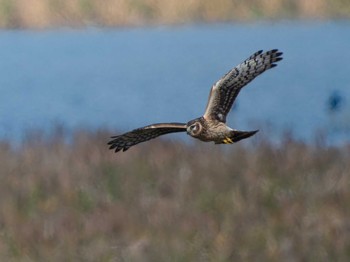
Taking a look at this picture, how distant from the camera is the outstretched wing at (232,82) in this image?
208 inches

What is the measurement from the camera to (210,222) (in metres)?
9.29

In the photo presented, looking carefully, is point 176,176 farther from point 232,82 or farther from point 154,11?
point 154,11

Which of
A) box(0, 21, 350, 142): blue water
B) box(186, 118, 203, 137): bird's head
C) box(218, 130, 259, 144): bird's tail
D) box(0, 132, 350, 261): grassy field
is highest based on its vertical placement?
box(0, 21, 350, 142): blue water

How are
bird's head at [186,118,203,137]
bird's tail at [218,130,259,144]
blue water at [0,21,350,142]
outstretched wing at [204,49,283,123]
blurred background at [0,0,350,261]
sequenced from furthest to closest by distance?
blue water at [0,21,350,142]
blurred background at [0,0,350,261]
outstretched wing at [204,49,283,123]
bird's head at [186,118,203,137]
bird's tail at [218,130,259,144]

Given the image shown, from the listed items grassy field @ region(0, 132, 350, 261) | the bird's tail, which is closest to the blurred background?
grassy field @ region(0, 132, 350, 261)

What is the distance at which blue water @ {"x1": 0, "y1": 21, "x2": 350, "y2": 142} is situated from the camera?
1609 centimetres

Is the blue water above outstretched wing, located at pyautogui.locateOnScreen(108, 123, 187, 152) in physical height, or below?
above

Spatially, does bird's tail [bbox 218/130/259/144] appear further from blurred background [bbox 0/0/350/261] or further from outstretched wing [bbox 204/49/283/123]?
blurred background [bbox 0/0/350/261]

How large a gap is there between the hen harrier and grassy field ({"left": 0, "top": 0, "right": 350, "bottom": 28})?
19311mm

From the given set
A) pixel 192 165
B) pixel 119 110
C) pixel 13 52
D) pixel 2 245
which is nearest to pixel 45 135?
pixel 192 165

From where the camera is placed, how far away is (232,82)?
17.8 ft

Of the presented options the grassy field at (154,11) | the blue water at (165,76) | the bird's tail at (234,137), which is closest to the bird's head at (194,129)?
the bird's tail at (234,137)

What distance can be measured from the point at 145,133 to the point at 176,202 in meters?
4.58

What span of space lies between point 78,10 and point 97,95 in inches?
227
